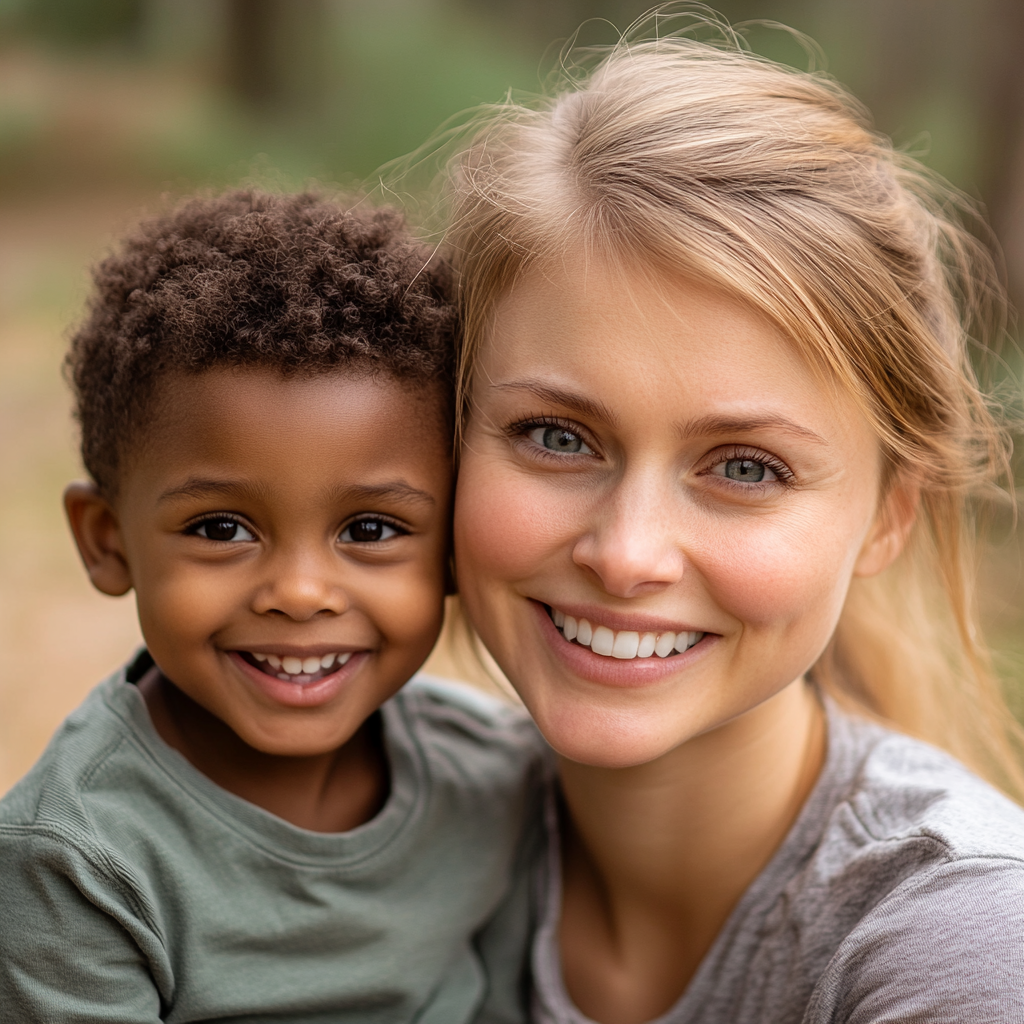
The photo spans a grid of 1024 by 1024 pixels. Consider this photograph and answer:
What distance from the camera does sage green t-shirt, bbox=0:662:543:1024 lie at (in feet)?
5.44

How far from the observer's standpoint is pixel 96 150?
9.23 meters

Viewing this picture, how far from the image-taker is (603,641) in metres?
1.76

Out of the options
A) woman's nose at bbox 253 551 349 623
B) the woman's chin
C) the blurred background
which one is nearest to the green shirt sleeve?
woman's nose at bbox 253 551 349 623

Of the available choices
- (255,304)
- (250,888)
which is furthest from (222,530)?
(250,888)

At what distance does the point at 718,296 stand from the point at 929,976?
0.95 meters

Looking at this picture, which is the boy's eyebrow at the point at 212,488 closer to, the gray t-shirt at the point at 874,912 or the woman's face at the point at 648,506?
the woman's face at the point at 648,506

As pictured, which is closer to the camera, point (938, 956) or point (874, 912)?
point (938, 956)

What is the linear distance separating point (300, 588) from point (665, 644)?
22.1 inches

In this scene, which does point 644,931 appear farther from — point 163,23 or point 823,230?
point 163,23

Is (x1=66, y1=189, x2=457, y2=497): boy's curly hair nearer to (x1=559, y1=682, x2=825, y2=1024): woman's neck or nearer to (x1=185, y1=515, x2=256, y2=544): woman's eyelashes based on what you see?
(x1=185, y1=515, x2=256, y2=544): woman's eyelashes

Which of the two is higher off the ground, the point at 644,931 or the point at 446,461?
the point at 446,461

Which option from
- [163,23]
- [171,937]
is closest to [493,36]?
[163,23]

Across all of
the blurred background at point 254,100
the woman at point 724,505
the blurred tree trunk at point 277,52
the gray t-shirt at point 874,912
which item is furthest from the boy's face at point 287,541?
the blurred tree trunk at point 277,52

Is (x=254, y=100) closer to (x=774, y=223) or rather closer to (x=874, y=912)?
(x=774, y=223)
